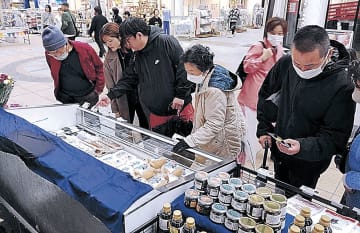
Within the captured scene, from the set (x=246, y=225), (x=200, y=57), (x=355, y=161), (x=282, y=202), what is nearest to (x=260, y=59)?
(x=200, y=57)

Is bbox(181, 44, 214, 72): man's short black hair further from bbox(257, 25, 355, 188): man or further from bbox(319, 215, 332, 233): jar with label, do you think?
bbox(319, 215, 332, 233): jar with label

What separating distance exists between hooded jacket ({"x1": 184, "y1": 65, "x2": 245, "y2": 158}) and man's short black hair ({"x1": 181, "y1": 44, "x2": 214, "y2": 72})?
6 cm

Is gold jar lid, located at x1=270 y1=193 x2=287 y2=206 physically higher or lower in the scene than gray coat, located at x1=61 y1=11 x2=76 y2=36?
lower

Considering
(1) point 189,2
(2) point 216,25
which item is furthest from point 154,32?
(1) point 189,2

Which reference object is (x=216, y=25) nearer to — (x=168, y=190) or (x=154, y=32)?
(x=154, y=32)

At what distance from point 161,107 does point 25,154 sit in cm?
134

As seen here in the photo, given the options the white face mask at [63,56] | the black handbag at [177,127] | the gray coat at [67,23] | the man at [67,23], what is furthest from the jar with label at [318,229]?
the gray coat at [67,23]

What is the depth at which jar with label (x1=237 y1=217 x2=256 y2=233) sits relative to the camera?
3.51ft

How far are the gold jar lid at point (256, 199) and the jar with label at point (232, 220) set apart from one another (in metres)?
0.07

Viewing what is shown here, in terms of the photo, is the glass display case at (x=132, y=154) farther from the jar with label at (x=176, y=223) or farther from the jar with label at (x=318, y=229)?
the jar with label at (x=318, y=229)

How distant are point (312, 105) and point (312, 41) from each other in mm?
350

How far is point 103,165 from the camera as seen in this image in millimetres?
1561

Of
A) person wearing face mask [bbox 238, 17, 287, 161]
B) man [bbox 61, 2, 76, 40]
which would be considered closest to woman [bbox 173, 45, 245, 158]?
person wearing face mask [bbox 238, 17, 287, 161]

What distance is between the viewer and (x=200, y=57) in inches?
76.0
